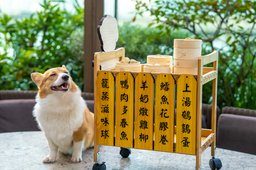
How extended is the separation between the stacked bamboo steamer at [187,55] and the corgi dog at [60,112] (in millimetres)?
496

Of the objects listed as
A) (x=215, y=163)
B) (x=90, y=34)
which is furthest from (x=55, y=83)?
(x=90, y=34)

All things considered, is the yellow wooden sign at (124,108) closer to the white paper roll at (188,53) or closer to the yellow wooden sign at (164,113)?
the yellow wooden sign at (164,113)

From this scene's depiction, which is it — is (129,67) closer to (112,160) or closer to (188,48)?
(188,48)

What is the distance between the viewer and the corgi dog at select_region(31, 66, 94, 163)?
217cm

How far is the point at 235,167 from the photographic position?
7.22 feet

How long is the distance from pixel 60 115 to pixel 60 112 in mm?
15

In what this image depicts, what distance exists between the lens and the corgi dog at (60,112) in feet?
7.13

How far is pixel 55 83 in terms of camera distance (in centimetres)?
215

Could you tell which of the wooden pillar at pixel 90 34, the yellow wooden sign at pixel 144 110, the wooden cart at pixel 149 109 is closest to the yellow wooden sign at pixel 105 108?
the wooden cart at pixel 149 109

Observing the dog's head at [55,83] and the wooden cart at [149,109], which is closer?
the wooden cart at [149,109]

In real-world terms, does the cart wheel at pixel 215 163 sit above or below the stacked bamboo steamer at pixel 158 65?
below

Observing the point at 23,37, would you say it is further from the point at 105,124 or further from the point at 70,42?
the point at 105,124

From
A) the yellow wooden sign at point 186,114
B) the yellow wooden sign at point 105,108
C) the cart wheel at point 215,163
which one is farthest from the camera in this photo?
the cart wheel at point 215,163

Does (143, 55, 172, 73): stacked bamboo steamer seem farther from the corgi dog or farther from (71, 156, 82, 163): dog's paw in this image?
(71, 156, 82, 163): dog's paw
